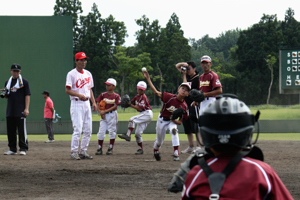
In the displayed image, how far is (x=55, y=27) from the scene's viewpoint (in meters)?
33.9

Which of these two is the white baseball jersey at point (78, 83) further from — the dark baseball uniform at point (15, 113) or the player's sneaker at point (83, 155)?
the dark baseball uniform at point (15, 113)

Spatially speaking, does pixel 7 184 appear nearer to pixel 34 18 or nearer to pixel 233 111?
pixel 233 111

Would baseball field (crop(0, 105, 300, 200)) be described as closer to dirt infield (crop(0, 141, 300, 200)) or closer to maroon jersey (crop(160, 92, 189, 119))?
dirt infield (crop(0, 141, 300, 200))

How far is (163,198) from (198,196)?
3678 mm

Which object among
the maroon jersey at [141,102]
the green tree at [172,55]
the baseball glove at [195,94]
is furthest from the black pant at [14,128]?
the green tree at [172,55]

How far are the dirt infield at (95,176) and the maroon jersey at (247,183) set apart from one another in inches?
146

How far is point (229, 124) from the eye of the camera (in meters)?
2.36

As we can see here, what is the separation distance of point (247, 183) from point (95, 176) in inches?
231

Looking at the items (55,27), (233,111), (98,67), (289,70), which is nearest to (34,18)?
(55,27)

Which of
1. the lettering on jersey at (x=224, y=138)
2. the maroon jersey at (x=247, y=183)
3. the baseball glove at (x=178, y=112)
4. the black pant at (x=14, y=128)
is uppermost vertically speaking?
the lettering on jersey at (x=224, y=138)

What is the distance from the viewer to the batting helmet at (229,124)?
236 centimetres

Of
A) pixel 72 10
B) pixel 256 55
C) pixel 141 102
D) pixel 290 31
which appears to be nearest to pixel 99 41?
pixel 72 10

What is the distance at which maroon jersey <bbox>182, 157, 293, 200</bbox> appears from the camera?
2.26 metres

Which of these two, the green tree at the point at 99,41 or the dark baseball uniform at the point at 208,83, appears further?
the green tree at the point at 99,41
